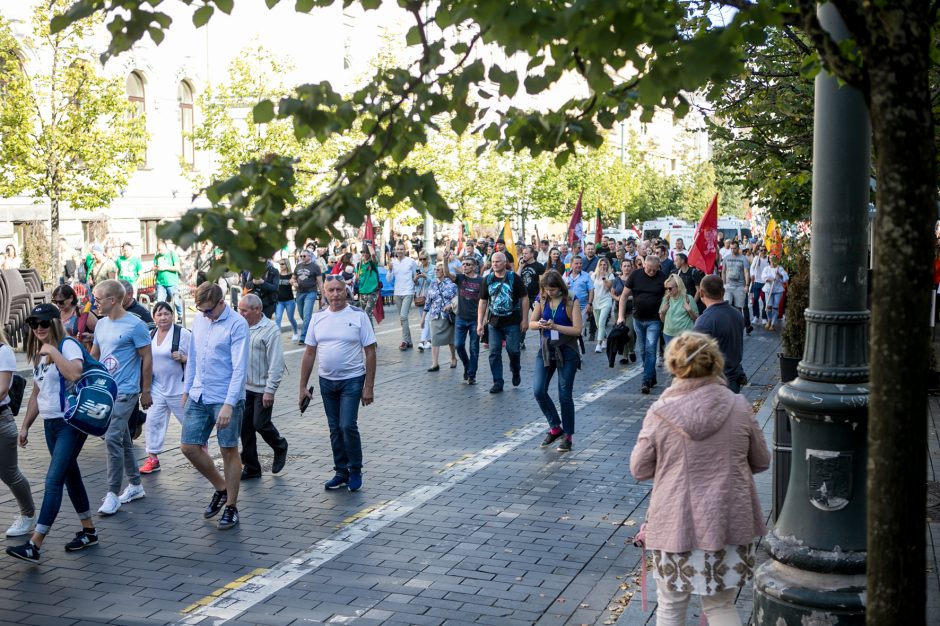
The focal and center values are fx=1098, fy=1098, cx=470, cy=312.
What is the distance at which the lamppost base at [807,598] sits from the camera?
4719mm

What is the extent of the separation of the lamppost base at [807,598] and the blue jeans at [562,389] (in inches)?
204

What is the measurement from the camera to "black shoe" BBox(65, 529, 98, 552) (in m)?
7.12

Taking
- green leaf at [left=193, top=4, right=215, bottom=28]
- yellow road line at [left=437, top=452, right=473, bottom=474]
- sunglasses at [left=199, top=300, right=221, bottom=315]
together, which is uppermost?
green leaf at [left=193, top=4, right=215, bottom=28]

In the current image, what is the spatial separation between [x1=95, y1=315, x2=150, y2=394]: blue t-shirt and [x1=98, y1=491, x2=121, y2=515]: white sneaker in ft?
2.65

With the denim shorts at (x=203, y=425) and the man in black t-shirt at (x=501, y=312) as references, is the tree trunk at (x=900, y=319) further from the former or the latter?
the man in black t-shirt at (x=501, y=312)

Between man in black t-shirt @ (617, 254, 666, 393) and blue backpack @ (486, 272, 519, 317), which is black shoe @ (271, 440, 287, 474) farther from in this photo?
man in black t-shirt @ (617, 254, 666, 393)

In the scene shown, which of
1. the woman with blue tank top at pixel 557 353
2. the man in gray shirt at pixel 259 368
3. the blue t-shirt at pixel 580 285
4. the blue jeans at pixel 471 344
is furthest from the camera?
the blue t-shirt at pixel 580 285

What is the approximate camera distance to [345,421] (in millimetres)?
8766

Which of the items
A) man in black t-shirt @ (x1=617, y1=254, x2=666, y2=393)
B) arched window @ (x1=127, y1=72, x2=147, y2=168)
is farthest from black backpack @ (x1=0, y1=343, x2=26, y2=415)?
arched window @ (x1=127, y1=72, x2=147, y2=168)

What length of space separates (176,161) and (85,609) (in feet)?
101

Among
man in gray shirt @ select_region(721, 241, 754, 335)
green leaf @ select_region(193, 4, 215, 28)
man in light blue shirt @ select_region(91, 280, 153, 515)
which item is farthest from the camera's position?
man in gray shirt @ select_region(721, 241, 754, 335)

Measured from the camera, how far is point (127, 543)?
7328 mm

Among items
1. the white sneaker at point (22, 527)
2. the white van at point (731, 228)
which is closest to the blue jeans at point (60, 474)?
the white sneaker at point (22, 527)

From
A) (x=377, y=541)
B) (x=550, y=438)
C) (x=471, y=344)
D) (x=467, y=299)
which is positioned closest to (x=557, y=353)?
(x=550, y=438)
